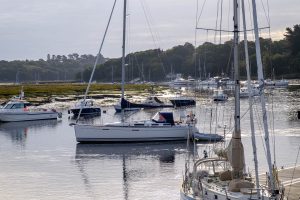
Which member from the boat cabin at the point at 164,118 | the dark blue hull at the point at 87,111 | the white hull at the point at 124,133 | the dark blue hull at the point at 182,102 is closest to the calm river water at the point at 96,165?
the white hull at the point at 124,133

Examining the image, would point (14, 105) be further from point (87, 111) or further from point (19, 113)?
point (87, 111)

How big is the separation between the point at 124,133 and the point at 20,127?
26.2m

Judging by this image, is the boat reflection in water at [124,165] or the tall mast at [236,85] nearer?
the tall mast at [236,85]

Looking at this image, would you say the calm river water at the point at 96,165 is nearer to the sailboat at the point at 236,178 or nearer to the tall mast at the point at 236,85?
the sailboat at the point at 236,178

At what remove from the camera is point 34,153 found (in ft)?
184

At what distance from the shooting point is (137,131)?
59.1 metres

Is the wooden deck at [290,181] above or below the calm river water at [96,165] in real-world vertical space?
above

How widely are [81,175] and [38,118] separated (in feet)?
156

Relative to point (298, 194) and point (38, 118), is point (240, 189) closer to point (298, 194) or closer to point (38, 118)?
point (298, 194)

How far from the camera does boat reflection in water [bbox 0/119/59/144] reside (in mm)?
69438

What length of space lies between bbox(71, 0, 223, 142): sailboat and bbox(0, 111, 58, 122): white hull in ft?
97.0

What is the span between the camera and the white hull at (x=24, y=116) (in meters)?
86.9

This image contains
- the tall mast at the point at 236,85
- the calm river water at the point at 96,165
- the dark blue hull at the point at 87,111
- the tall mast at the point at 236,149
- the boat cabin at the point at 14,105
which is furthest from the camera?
the dark blue hull at the point at 87,111

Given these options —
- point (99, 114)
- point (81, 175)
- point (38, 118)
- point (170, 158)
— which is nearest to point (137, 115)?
point (99, 114)
